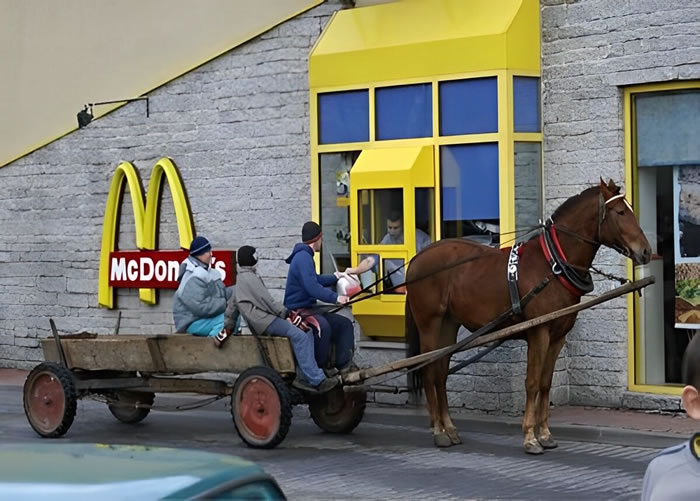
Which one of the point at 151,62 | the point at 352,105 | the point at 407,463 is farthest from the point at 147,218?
the point at 407,463

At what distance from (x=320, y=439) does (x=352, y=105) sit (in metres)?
4.16

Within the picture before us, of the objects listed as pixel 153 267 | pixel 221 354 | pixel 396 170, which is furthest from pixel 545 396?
pixel 153 267

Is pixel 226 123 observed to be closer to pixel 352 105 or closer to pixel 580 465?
pixel 352 105

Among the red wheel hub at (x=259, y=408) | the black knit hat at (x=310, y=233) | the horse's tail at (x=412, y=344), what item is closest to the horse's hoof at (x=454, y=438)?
the horse's tail at (x=412, y=344)

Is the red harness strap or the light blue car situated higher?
the red harness strap

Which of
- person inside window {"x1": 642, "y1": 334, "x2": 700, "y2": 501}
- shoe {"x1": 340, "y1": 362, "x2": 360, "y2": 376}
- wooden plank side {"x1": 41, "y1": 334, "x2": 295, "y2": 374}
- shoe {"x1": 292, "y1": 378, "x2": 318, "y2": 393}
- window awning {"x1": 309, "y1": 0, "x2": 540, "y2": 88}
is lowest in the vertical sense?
shoe {"x1": 292, "y1": 378, "x2": 318, "y2": 393}

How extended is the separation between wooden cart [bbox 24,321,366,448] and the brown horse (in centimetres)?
90

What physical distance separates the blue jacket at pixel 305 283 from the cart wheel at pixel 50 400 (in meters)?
2.23

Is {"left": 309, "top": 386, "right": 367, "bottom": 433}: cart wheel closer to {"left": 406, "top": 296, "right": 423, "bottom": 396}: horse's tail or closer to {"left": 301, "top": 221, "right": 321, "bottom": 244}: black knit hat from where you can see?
{"left": 406, "top": 296, "right": 423, "bottom": 396}: horse's tail

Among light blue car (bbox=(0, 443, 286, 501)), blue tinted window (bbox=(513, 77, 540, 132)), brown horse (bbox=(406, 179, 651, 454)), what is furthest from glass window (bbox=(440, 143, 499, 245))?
light blue car (bbox=(0, 443, 286, 501))

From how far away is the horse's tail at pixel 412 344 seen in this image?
11530 millimetres

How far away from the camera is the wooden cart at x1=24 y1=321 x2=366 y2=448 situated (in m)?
11.0

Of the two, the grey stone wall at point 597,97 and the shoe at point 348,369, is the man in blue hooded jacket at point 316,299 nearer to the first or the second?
the shoe at point 348,369

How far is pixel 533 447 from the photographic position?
10.6m
